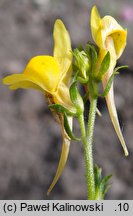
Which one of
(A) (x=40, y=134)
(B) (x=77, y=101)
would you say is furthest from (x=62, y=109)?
(A) (x=40, y=134)

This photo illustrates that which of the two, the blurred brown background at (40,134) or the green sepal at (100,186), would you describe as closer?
the green sepal at (100,186)

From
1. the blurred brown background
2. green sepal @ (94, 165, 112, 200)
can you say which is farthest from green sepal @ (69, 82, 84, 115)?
the blurred brown background

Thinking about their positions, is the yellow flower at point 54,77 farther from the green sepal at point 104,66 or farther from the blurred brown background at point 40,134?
the blurred brown background at point 40,134

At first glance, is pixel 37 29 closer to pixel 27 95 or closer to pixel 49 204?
pixel 27 95

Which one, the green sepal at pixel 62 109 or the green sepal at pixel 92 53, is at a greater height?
the green sepal at pixel 92 53

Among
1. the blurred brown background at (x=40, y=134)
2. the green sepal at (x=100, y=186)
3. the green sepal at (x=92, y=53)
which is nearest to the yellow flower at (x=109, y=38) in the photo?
the green sepal at (x=92, y=53)

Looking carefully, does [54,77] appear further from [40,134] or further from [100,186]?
[40,134]

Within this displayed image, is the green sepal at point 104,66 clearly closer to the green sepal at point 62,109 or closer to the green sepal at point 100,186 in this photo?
the green sepal at point 62,109
